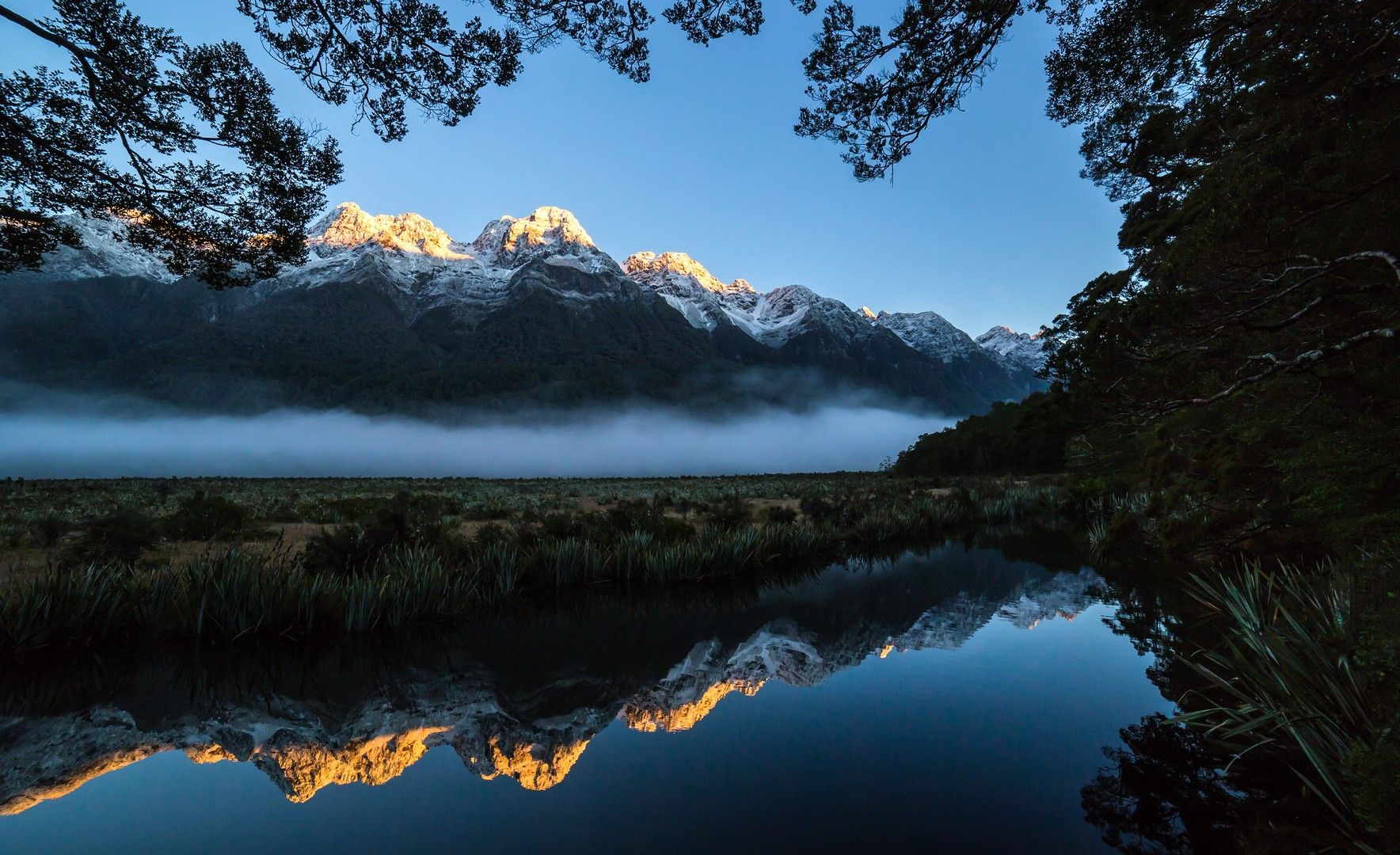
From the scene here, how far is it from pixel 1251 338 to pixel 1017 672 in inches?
190

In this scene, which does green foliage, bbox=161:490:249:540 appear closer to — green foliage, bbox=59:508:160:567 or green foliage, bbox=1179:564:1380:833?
green foliage, bbox=59:508:160:567

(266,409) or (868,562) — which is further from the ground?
(266,409)

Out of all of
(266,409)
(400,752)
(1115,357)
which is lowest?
(400,752)

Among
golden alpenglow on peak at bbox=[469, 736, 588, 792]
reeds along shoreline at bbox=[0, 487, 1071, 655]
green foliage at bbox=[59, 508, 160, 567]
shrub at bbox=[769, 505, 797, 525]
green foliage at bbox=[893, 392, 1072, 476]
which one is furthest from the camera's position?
green foliage at bbox=[893, 392, 1072, 476]

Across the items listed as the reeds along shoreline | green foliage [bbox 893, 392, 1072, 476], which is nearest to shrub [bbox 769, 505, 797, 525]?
the reeds along shoreline

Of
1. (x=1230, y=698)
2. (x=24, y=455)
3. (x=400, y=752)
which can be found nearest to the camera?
(x=400, y=752)

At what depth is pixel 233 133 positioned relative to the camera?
8227 mm

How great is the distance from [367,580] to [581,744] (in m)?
5.09

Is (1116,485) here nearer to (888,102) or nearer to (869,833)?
(888,102)

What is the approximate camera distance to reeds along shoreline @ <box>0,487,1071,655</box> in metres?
7.22

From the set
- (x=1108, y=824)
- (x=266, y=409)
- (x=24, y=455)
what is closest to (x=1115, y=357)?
(x=1108, y=824)

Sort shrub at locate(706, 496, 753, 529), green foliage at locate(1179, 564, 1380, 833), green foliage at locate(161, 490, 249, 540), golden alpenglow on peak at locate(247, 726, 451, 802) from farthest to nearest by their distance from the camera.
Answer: shrub at locate(706, 496, 753, 529), green foliage at locate(161, 490, 249, 540), golden alpenglow on peak at locate(247, 726, 451, 802), green foliage at locate(1179, 564, 1380, 833)

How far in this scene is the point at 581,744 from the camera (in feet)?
18.1

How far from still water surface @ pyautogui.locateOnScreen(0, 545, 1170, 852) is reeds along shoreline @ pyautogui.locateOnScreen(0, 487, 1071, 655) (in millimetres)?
746
